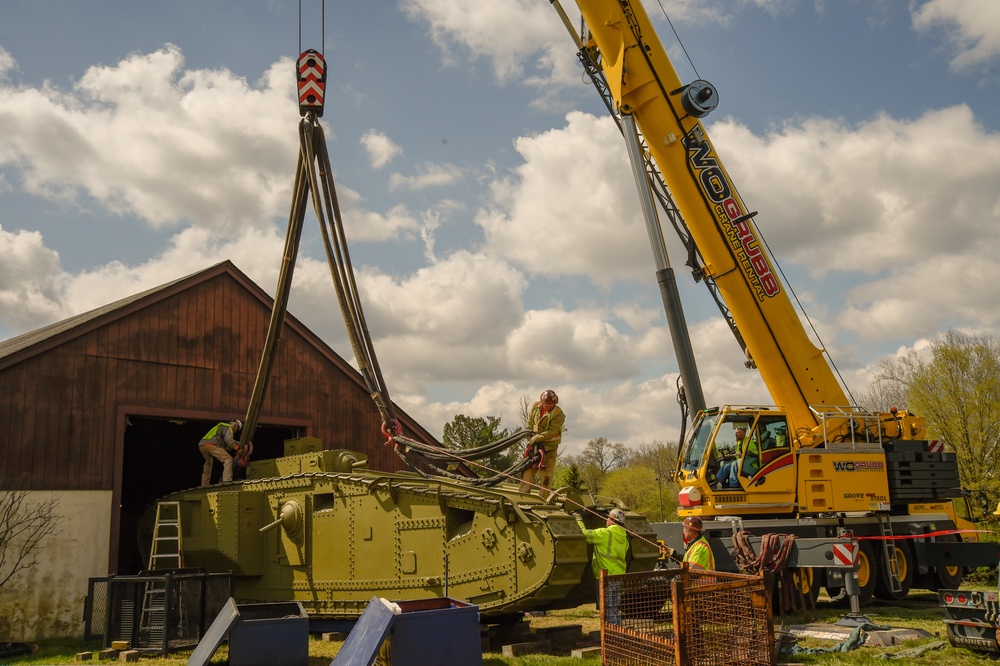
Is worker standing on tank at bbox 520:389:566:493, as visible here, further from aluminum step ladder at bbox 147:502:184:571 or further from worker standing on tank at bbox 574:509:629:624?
aluminum step ladder at bbox 147:502:184:571

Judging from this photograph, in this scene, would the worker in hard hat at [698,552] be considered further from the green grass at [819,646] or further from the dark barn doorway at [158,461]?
the dark barn doorway at [158,461]

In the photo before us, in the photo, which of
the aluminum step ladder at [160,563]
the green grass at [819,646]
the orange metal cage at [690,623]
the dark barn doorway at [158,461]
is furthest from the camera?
the dark barn doorway at [158,461]

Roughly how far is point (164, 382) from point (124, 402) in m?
0.85

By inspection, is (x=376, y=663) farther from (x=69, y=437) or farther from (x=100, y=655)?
(x=69, y=437)

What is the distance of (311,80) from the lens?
12305 millimetres

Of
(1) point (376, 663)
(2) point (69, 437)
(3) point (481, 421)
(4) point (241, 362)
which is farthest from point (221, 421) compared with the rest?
(3) point (481, 421)

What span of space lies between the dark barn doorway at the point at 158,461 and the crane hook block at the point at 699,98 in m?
11.3

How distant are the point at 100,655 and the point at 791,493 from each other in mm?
10453

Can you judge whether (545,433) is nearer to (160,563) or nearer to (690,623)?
(690,623)

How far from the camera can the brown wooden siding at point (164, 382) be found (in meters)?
14.4

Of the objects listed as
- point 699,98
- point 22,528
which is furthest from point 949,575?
point 22,528

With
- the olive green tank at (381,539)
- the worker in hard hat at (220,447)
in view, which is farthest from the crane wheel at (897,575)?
the worker in hard hat at (220,447)

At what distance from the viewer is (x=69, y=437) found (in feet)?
48.5

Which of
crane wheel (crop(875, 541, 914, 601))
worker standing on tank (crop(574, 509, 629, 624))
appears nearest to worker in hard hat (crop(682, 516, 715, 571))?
worker standing on tank (crop(574, 509, 629, 624))
